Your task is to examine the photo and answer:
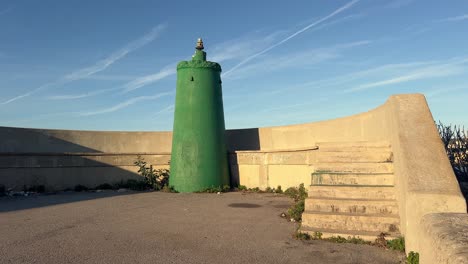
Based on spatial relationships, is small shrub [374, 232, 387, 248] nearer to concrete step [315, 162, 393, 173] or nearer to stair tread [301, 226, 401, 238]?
stair tread [301, 226, 401, 238]

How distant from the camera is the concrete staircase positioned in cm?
543

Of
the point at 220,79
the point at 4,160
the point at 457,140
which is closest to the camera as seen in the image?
the point at 457,140

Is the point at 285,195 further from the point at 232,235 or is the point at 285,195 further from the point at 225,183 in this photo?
the point at 232,235

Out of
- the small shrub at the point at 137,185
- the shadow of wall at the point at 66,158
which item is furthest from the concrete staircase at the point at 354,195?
the shadow of wall at the point at 66,158

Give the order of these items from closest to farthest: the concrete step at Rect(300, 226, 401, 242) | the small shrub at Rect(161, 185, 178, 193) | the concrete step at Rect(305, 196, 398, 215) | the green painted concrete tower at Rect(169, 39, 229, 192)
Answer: the concrete step at Rect(300, 226, 401, 242)
the concrete step at Rect(305, 196, 398, 215)
the green painted concrete tower at Rect(169, 39, 229, 192)
the small shrub at Rect(161, 185, 178, 193)

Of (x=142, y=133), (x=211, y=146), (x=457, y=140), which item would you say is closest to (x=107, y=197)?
(x=211, y=146)

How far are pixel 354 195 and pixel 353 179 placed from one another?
1.58 ft

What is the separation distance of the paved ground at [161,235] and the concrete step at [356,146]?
1.85 metres

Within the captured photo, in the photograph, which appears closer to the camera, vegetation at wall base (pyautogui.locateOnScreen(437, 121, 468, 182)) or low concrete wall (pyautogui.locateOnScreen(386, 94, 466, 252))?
low concrete wall (pyautogui.locateOnScreen(386, 94, 466, 252))

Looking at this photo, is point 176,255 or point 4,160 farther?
point 4,160

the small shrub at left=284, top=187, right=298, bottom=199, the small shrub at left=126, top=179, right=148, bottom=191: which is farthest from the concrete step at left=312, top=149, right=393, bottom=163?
the small shrub at left=126, top=179, right=148, bottom=191

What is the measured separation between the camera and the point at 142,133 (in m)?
15.2

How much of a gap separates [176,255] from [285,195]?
20.6 feet

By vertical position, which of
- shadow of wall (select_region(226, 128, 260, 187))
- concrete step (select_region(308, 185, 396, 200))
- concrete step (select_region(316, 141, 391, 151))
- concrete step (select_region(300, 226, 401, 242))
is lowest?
concrete step (select_region(300, 226, 401, 242))
